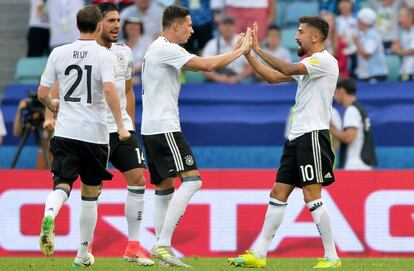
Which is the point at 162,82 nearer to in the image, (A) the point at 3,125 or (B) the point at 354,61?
(A) the point at 3,125

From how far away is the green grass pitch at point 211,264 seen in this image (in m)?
11.5

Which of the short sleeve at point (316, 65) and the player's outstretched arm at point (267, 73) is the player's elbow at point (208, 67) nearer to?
the player's outstretched arm at point (267, 73)

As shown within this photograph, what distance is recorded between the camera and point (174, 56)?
1123 centimetres

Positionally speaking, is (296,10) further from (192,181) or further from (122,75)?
(192,181)

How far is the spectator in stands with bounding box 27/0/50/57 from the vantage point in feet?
63.5

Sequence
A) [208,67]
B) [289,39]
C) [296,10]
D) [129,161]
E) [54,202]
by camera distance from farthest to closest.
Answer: [296,10]
[289,39]
[129,161]
[208,67]
[54,202]

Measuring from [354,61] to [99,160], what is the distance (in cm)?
792

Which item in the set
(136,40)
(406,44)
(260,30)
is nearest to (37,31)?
(136,40)

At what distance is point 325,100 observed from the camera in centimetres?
1132

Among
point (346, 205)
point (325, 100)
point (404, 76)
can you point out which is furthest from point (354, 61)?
point (325, 100)

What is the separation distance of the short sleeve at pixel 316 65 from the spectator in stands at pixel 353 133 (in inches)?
166

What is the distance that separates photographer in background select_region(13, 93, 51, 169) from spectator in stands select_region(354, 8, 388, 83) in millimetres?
4682

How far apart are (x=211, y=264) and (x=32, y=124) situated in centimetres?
522

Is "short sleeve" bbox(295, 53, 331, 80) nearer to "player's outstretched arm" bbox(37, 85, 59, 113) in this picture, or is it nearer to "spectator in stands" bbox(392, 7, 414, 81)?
"player's outstretched arm" bbox(37, 85, 59, 113)
